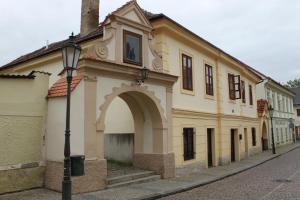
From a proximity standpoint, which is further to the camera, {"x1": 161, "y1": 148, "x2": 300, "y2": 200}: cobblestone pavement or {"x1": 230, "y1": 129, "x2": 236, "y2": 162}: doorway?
{"x1": 230, "y1": 129, "x2": 236, "y2": 162}: doorway

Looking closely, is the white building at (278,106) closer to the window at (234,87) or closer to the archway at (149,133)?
the window at (234,87)

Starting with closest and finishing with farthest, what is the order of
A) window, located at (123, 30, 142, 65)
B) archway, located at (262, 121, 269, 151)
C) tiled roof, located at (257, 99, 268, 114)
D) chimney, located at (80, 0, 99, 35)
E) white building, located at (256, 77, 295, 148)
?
window, located at (123, 30, 142, 65), chimney, located at (80, 0, 99, 35), tiled roof, located at (257, 99, 268, 114), archway, located at (262, 121, 269, 151), white building, located at (256, 77, 295, 148)

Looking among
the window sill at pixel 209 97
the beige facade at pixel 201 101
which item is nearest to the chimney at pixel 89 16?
the beige facade at pixel 201 101

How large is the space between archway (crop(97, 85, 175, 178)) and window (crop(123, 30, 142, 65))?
1120 millimetres

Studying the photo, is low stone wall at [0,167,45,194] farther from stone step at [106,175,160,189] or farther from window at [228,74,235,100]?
window at [228,74,235,100]

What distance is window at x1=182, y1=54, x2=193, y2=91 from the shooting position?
48.0ft

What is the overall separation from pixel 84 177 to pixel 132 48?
16.0 ft

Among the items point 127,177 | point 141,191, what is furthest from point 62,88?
point 141,191

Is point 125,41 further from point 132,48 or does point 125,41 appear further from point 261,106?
point 261,106

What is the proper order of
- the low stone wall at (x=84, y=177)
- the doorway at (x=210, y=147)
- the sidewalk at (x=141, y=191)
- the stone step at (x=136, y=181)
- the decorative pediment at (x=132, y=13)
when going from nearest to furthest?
the sidewalk at (x=141, y=191), the low stone wall at (x=84, y=177), the stone step at (x=136, y=181), the decorative pediment at (x=132, y=13), the doorway at (x=210, y=147)

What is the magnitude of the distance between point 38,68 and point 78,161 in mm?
10334

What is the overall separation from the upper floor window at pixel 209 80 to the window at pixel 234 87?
103 inches

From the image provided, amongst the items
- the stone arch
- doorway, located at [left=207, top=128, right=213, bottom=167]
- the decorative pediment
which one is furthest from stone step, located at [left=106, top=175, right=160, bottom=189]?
doorway, located at [left=207, top=128, right=213, bottom=167]

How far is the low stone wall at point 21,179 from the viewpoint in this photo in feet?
29.9
